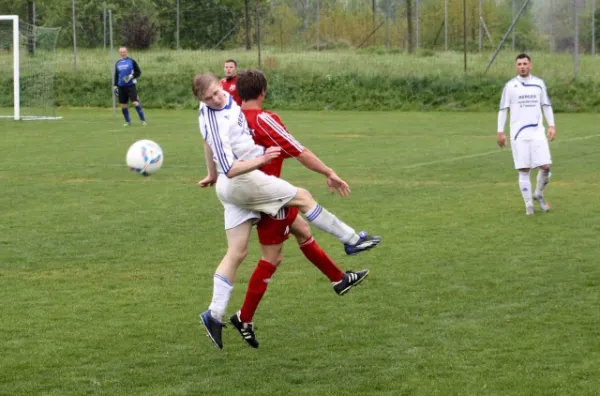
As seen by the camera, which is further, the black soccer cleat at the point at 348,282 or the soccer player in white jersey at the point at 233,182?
the black soccer cleat at the point at 348,282

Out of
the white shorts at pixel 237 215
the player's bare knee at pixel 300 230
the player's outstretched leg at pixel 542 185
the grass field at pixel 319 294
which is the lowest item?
the grass field at pixel 319 294

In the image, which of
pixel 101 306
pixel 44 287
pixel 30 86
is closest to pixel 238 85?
pixel 101 306

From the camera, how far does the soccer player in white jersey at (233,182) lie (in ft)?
20.7

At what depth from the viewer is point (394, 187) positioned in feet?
50.3

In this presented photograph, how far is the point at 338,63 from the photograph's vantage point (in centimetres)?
4162

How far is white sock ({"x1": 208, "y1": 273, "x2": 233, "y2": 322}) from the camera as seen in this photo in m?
6.47

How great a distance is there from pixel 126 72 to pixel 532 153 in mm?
18714

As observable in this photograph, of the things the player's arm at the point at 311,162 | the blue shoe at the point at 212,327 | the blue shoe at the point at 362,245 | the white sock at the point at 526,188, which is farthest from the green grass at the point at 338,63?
the blue shoe at the point at 212,327

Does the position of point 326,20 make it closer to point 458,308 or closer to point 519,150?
point 519,150

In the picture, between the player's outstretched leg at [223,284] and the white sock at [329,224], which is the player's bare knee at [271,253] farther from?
the white sock at [329,224]

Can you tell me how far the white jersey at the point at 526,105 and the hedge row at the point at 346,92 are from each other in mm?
22829

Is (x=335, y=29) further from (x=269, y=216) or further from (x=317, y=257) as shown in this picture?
(x=269, y=216)

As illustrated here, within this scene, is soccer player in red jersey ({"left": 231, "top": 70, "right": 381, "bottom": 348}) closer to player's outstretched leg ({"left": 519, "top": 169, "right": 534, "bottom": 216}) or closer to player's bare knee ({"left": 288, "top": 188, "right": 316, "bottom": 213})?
player's bare knee ({"left": 288, "top": 188, "right": 316, "bottom": 213})

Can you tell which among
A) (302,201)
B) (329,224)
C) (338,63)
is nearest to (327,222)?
(329,224)
